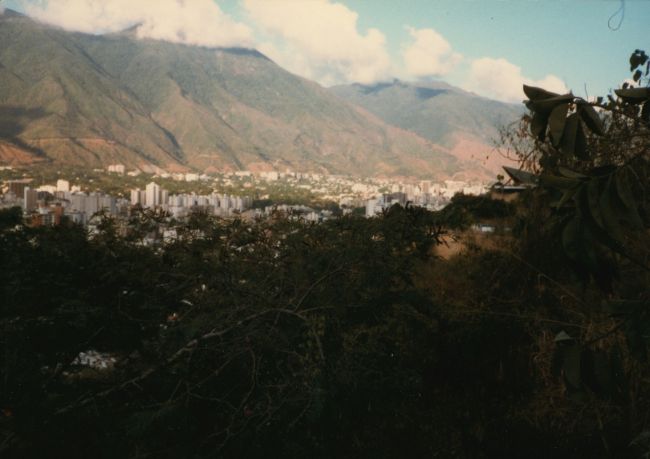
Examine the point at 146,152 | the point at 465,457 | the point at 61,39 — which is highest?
the point at 61,39

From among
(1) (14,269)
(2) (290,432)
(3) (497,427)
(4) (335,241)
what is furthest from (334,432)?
(1) (14,269)

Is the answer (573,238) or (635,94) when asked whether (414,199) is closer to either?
(635,94)

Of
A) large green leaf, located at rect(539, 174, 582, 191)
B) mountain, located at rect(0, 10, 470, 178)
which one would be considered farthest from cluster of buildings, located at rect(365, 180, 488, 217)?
mountain, located at rect(0, 10, 470, 178)

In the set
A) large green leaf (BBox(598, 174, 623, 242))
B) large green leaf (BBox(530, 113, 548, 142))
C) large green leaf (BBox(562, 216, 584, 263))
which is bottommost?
large green leaf (BBox(562, 216, 584, 263))

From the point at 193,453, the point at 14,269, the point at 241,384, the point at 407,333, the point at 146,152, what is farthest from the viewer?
the point at 146,152

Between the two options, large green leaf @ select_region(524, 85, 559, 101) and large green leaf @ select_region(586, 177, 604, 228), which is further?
large green leaf @ select_region(524, 85, 559, 101)

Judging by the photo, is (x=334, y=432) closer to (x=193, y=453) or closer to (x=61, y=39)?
(x=193, y=453)

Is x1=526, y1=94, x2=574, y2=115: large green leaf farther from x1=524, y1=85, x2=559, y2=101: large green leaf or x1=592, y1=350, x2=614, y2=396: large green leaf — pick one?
x1=592, y1=350, x2=614, y2=396: large green leaf

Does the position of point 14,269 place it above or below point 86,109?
below

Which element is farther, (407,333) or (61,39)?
(61,39)
